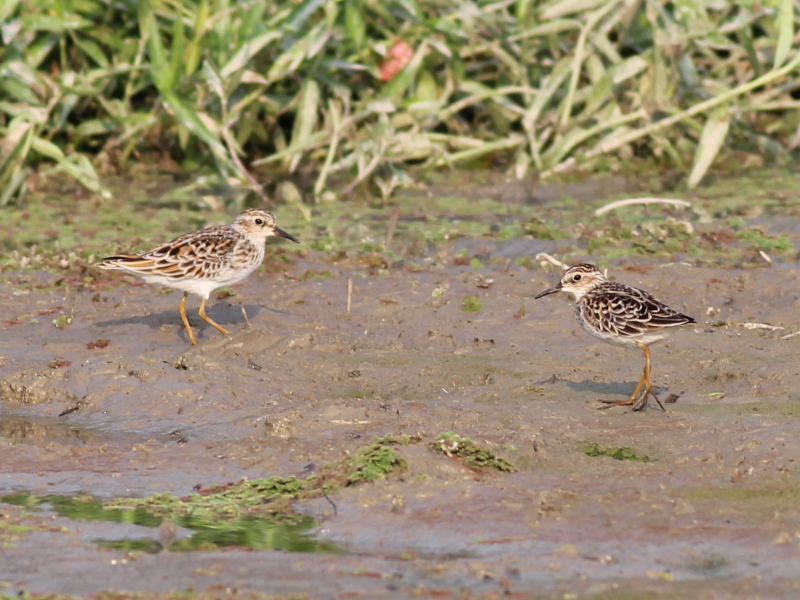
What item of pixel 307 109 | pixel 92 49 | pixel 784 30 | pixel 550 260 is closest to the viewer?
pixel 550 260

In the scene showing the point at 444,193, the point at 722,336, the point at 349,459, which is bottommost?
the point at 444,193

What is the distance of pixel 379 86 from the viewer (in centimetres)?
1537

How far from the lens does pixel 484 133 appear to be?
15617 millimetres

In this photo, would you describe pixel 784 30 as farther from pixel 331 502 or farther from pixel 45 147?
pixel 331 502

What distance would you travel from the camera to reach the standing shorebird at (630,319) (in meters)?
8.20

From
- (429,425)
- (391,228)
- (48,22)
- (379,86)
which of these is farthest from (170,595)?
(379,86)

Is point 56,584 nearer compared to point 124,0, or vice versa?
point 56,584

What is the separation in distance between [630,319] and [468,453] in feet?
6.51

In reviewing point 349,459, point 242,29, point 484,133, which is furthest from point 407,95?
point 349,459

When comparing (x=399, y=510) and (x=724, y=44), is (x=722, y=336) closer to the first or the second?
(x=399, y=510)

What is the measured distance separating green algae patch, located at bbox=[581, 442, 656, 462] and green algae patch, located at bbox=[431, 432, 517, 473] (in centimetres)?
66

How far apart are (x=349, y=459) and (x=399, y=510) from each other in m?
0.58

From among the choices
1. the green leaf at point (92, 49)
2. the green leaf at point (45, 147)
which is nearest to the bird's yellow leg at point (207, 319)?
the green leaf at point (45, 147)

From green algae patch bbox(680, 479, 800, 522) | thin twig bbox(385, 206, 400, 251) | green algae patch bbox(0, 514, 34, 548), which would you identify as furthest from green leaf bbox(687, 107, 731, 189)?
green algae patch bbox(0, 514, 34, 548)
